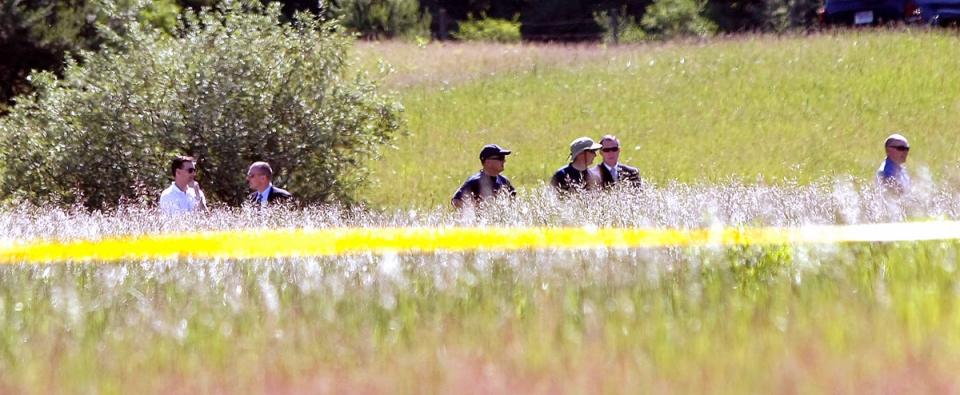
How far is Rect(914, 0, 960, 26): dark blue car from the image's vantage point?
104 ft

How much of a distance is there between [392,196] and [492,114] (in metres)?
6.84

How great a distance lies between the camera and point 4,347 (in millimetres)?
4887

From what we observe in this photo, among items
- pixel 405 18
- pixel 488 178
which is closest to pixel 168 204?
pixel 488 178

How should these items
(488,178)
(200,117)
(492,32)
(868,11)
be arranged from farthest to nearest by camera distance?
(492,32) < (868,11) < (200,117) < (488,178)

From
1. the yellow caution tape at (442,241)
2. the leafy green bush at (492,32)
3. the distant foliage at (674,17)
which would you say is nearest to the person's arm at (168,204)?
the yellow caution tape at (442,241)

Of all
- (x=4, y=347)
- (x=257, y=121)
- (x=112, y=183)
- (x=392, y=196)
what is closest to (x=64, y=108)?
(x=112, y=183)

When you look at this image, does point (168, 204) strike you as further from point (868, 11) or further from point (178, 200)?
point (868, 11)

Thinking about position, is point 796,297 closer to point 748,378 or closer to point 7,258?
A: point 748,378

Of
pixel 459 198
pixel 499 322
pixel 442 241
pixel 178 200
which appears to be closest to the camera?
pixel 499 322

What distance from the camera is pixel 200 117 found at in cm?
1916

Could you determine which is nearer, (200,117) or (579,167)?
(579,167)

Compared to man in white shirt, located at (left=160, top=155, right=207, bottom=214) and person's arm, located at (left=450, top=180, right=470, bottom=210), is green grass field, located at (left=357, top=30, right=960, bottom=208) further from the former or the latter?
person's arm, located at (left=450, top=180, right=470, bottom=210)

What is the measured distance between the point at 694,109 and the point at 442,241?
70.6ft

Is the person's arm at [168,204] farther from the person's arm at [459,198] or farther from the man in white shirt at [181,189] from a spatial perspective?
the person's arm at [459,198]
